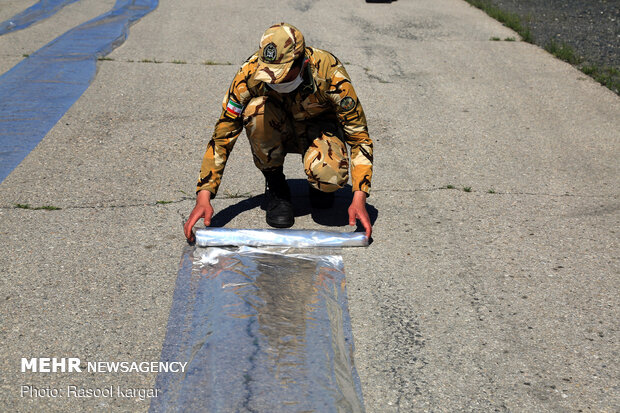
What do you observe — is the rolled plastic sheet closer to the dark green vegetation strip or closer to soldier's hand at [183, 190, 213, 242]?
soldier's hand at [183, 190, 213, 242]

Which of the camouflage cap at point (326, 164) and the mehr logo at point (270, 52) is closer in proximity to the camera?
the mehr logo at point (270, 52)

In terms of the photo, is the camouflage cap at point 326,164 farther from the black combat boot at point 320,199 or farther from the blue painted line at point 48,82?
the blue painted line at point 48,82

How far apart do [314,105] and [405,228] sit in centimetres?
A: 86

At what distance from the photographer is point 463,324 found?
279 cm

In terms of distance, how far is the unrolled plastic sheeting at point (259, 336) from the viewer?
228 cm

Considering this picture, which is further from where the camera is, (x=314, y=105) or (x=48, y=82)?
(x=48, y=82)

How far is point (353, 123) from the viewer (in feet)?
10.8

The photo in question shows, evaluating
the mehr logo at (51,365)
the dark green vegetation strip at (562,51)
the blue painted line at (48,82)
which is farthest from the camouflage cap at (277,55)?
the dark green vegetation strip at (562,51)

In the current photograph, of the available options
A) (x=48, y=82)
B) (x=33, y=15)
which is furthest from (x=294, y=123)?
(x=33, y=15)

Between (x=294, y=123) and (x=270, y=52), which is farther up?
(x=270, y=52)

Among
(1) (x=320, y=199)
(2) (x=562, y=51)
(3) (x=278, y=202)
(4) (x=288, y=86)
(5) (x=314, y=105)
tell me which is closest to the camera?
(4) (x=288, y=86)

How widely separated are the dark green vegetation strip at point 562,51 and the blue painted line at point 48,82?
4.69 meters

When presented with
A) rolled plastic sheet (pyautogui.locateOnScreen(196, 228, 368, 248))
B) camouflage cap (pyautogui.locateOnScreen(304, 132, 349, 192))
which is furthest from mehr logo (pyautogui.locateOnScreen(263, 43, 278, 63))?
rolled plastic sheet (pyautogui.locateOnScreen(196, 228, 368, 248))

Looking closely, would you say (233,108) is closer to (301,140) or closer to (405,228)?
(301,140)
